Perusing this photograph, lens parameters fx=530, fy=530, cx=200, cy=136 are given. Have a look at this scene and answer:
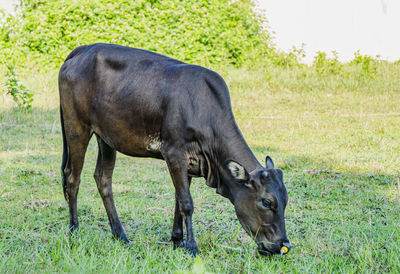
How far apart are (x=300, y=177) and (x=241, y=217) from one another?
2.58 metres

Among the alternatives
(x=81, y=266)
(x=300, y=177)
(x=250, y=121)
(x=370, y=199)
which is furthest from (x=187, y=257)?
(x=250, y=121)

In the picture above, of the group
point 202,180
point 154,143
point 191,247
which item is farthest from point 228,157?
point 202,180

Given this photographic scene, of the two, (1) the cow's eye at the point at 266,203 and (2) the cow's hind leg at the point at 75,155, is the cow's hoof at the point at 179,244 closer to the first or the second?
(1) the cow's eye at the point at 266,203

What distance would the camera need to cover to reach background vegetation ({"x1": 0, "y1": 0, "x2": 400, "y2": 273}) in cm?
379

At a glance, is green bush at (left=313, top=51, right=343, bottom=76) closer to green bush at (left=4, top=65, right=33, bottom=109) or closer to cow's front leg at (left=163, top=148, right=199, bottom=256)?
green bush at (left=4, top=65, right=33, bottom=109)

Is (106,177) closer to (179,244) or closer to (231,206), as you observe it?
(179,244)

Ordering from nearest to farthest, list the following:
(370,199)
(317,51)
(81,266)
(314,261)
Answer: (81,266) → (314,261) → (370,199) → (317,51)

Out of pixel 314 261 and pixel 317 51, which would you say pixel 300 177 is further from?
pixel 317 51

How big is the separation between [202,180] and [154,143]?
8.12 feet

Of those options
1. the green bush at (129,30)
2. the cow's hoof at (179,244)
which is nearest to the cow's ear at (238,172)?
the cow's hoof at (179,244)

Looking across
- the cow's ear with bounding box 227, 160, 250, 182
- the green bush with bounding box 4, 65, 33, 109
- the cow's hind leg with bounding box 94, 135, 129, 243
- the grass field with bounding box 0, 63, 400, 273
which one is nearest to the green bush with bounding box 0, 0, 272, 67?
the grass field with bounding box 0, 63, 400, 273

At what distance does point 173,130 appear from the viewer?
13.0 feet

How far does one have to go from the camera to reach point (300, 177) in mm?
6312

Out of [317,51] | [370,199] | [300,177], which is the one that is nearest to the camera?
[370,199]
